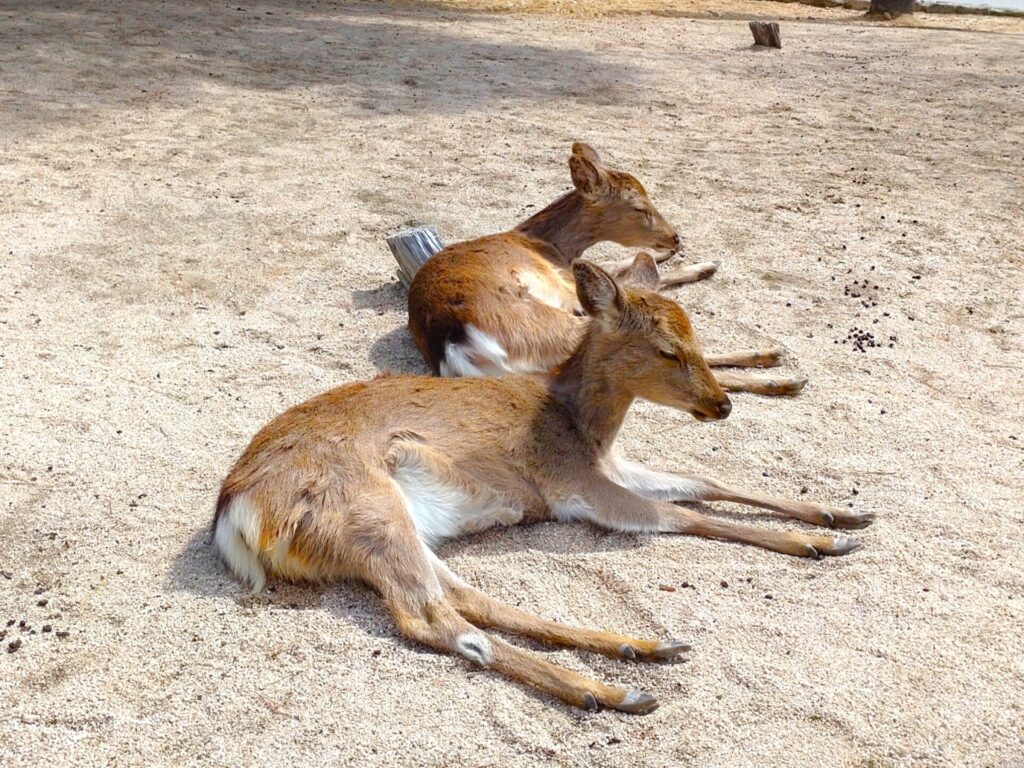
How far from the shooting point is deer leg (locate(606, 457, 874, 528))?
370cm

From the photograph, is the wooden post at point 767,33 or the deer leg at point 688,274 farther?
the wooden post at point 767,33

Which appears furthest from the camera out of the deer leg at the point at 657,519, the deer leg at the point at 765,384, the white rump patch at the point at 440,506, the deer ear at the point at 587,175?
the deer ear at the point at 587,175

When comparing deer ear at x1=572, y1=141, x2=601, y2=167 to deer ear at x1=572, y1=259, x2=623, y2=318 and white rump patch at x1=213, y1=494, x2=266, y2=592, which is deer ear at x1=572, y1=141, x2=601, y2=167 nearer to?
deer ear at x1=572, y1=259, x2=623, y2=318

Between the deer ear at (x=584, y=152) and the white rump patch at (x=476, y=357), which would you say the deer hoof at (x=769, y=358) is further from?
the deer ear at (x=584, y=152)

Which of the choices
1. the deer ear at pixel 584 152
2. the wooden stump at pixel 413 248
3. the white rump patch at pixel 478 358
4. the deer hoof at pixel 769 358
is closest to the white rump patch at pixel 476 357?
the white rump patch at pixel 478 358

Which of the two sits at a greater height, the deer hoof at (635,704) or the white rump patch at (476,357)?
the white rump patch at (476,357)

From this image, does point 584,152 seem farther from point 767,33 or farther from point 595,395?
point 767,33

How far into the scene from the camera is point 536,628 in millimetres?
3070

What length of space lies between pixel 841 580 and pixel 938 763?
78 cm

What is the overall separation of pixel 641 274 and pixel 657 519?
1047 mm

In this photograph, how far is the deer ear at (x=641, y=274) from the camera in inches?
166

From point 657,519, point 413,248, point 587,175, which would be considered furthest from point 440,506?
point 587,175

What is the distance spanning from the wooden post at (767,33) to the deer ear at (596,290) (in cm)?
766

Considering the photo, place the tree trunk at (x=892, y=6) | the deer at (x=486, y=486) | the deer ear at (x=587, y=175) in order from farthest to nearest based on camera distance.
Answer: the tree trunk at (x=892, y=6), the deer ear at (x=587, y=175), the deer at (x=486, y=486)
